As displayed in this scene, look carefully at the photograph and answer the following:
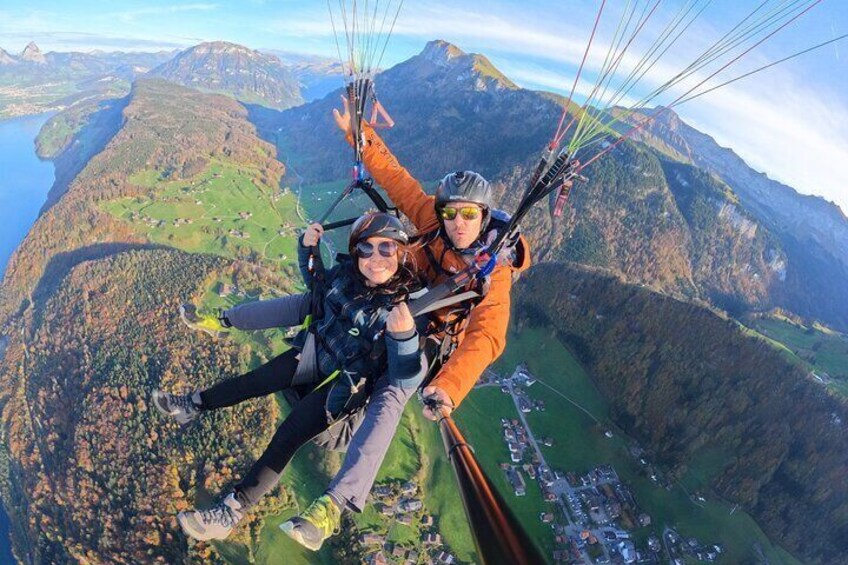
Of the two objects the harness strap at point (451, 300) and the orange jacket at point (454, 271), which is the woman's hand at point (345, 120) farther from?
the harness strap at point (451, 300)

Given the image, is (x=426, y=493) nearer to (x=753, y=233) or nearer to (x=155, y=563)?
(x=155, y=563)

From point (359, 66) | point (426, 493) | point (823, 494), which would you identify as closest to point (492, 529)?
A: point (359, 66)

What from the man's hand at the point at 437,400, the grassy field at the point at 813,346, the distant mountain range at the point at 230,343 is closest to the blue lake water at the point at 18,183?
the distant mountain range at the point at 230,343

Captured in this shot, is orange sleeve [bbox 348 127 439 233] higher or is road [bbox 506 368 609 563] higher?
orange sleeve [bbox 348 127 439 233]

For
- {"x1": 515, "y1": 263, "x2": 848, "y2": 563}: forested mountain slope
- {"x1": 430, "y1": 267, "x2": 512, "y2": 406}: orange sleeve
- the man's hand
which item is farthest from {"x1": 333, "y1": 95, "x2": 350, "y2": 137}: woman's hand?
{"x1": 515, "y1": 263, "x2": 848, "y2": 563}: forested mountain slope

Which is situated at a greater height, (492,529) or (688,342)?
(492,529)

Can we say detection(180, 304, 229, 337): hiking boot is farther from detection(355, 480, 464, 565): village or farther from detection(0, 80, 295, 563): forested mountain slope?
detection(0, 80, 295, 563): forested mountain slope
